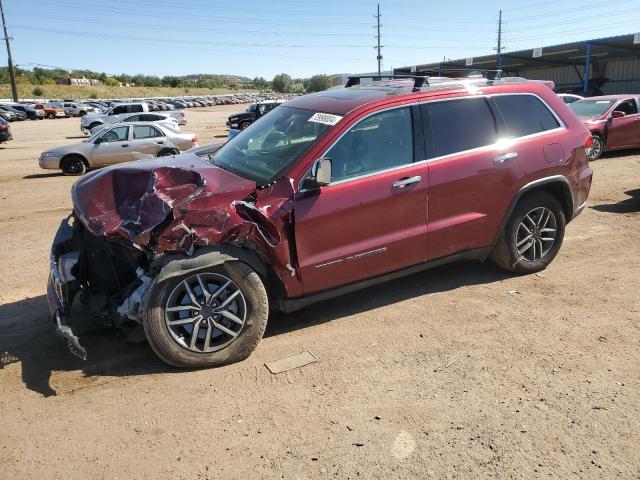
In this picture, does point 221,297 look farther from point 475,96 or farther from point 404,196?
point 475,96

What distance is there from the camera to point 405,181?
4.14 meters

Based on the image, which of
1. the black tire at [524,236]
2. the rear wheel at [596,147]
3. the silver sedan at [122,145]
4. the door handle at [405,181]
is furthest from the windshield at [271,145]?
the silver sedan at [122,145]

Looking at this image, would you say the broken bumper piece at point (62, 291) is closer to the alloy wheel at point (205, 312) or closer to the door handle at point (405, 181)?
the alloy wheel at point (205, 312)

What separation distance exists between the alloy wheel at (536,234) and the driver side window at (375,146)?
1533 millimetres

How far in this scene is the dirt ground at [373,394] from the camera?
2725mm

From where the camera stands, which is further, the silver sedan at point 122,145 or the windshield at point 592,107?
the silver sedan at point 122,145

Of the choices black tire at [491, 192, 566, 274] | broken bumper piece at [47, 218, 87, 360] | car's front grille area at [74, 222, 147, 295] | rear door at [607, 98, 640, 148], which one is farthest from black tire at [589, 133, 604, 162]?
broken bumper piece at [47, 218, 87, 360]

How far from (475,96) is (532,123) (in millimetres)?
699

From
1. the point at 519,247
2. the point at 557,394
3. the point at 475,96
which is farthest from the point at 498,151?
the point at 557,394

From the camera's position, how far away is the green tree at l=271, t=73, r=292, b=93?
14562 cm

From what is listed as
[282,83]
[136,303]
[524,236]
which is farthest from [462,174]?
[282,83]

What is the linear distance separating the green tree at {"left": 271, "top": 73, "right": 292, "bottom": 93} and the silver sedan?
133803 mm

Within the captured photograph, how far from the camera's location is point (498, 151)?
4590mm

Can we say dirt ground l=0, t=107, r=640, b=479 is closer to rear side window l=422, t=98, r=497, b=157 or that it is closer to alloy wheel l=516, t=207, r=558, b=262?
alloy wheel l=516, t=207, r=558, b=262
